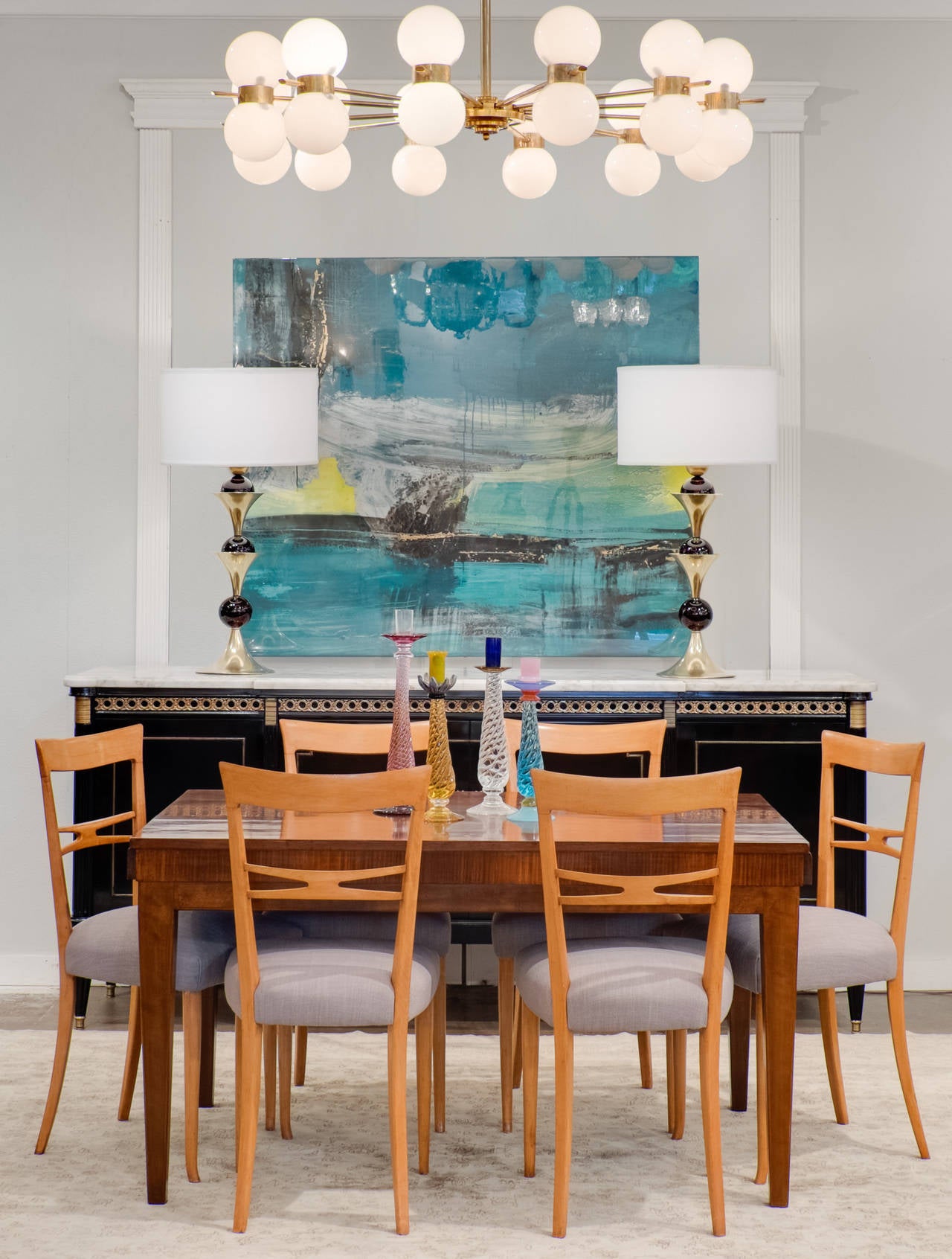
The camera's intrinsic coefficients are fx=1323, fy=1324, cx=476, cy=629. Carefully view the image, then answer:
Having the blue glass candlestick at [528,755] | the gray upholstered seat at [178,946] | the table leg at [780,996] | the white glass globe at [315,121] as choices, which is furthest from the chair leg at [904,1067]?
the white glass globe at [315,121]

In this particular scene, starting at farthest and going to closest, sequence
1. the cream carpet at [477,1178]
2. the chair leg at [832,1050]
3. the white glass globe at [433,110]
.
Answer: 1. the chair leg at [832,1050]
2. the cream carpet at [477,1178]
3. the white glass globe at [433,110]

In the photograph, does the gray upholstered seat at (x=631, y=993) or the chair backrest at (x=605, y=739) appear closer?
the gray upholstered seat at (x=631, y=993)

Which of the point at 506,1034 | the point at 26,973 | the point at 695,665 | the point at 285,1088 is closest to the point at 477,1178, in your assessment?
the point at 506,1034

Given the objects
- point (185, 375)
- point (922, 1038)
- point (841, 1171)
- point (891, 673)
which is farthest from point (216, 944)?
point (891, 673)

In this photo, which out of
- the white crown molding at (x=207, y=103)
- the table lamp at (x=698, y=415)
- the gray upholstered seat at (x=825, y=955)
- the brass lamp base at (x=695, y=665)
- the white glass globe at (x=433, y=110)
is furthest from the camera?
→ the white crown molding at (x=207, y=103)

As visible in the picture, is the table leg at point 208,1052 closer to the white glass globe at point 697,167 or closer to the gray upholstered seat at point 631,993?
the gray upholstered seat at point 631,993

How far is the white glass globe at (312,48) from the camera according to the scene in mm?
2396

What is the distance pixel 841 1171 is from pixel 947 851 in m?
1.77

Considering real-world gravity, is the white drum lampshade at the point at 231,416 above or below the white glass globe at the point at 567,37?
below

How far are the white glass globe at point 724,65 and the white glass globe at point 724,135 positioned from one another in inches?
1.9

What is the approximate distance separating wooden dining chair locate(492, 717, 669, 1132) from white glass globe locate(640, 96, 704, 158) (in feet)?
4.93

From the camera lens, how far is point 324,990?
104 inches

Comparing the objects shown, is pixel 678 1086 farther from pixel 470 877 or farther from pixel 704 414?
pixel 704 414

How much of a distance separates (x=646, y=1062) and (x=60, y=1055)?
4.81 feet
